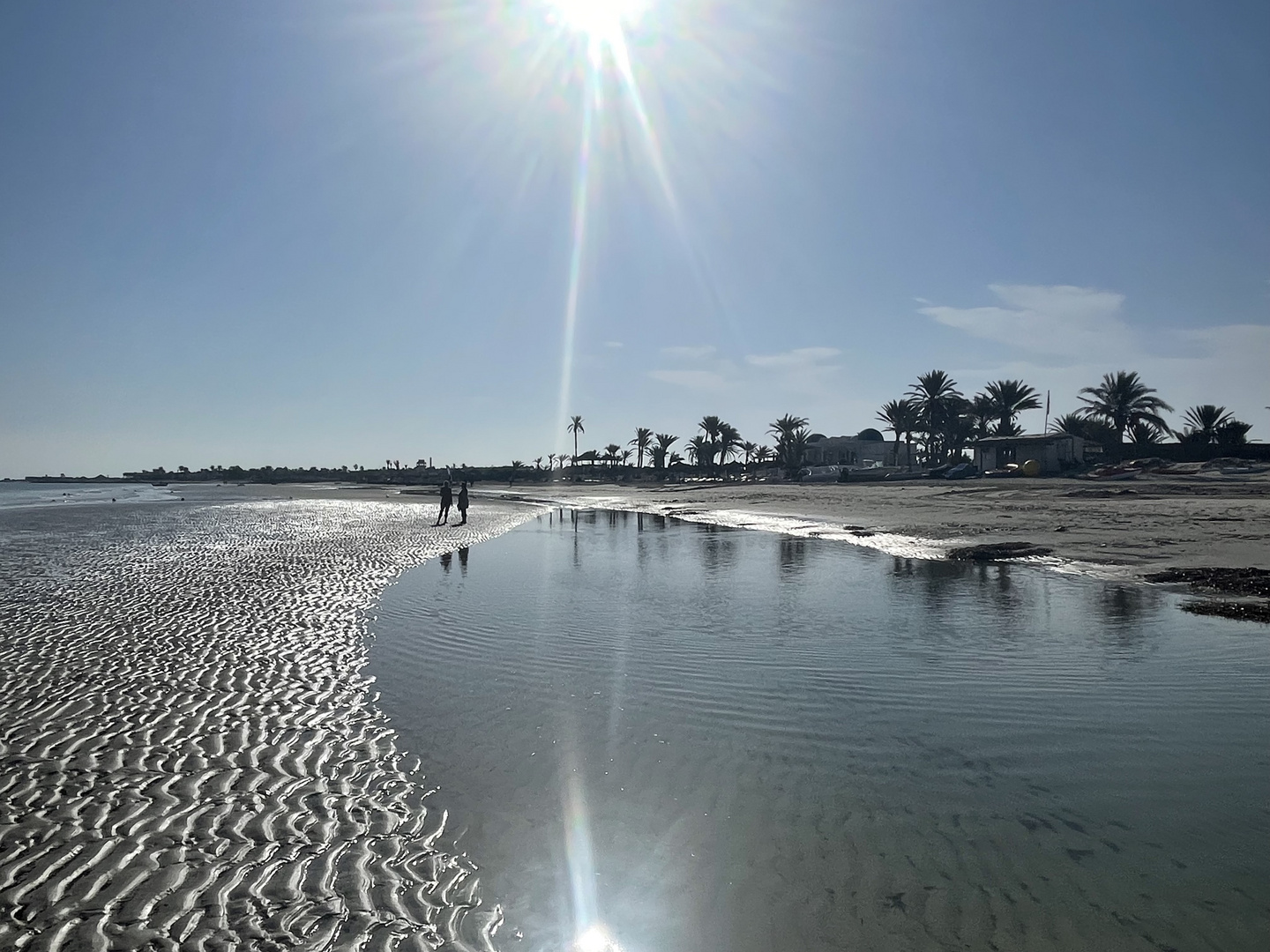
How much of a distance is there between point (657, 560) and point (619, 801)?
17.9m

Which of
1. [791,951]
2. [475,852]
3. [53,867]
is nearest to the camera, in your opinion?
[791,951]

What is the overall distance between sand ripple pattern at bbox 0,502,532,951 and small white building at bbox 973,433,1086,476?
59.0m

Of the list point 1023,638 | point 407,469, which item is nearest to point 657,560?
point 1023,638

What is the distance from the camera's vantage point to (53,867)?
5.07m

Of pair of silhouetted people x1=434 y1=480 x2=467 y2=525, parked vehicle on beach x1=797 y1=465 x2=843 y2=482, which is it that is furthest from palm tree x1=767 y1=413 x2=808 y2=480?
pair of silhouetted people x1=434 y1=480 x2=467 y2=525

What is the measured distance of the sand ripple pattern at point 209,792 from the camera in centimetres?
454

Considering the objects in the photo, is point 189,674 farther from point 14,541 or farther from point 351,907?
point 14,541

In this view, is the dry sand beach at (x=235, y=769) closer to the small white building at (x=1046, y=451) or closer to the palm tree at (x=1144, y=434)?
the small white building at (x=1046, y=451)

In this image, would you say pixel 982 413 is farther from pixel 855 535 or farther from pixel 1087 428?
pixel 855 535

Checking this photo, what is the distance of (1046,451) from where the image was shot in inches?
2372

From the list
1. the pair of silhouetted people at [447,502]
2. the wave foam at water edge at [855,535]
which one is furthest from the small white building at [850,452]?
the pair of silhouetted people at [447,502]

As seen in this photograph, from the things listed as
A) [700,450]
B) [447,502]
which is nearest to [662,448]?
[700,450]

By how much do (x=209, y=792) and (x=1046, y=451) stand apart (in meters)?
65.3

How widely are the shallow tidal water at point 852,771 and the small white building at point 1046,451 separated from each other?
5069 cm
